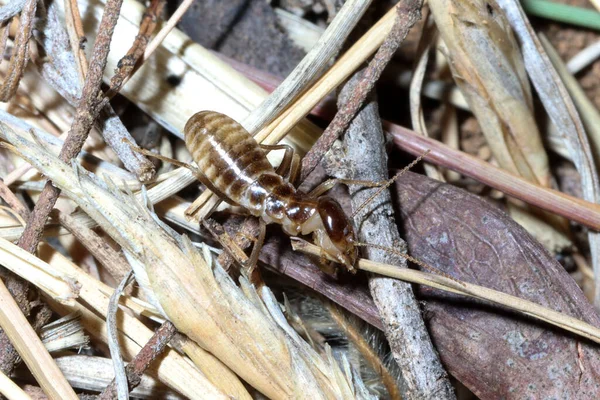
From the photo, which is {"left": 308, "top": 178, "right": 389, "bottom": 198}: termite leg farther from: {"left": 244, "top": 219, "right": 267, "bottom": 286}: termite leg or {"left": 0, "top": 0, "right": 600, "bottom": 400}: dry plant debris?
{"left": 244, "top": 219, "right": 267, "bottom": 286}: termite leg

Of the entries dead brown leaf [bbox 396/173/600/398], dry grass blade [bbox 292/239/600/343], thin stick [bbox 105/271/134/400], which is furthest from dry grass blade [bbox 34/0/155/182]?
dead brown leaf [bbox 396/173/600/398]

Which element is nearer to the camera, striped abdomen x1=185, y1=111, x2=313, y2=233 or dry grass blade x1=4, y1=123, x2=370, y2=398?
dry grass blade x1=4, y1=123, x2=370, y2=398

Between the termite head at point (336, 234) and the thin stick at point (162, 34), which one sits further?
the thin stick at point (162, 34)

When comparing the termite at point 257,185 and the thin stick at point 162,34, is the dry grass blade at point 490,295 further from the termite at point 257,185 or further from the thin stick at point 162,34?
the thin stick at point 162,34

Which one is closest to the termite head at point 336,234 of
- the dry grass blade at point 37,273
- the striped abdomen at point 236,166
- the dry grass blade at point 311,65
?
the striped abdomen at point 236,166

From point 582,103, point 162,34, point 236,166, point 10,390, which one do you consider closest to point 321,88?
point 236,166

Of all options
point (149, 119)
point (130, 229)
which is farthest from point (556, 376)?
point (149, 119)
